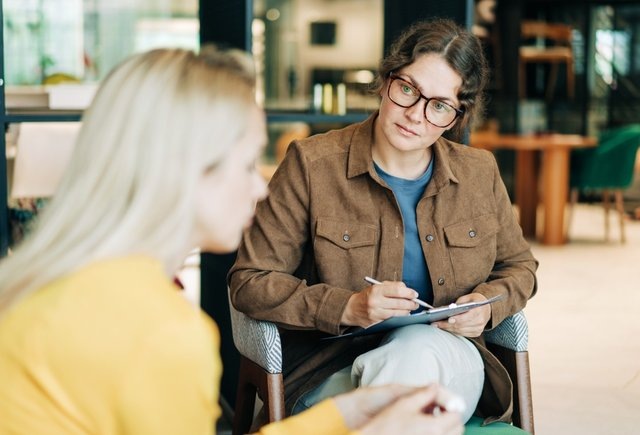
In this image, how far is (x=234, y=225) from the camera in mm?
1266

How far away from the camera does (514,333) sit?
236 cm

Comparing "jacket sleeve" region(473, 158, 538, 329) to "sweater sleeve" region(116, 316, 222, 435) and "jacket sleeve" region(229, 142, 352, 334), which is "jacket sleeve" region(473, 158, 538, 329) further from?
"sweater sleeve" region(116, 316, 222, 435)

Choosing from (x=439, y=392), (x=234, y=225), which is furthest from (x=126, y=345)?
(x=439, y=392)

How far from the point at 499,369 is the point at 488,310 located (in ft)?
0.47

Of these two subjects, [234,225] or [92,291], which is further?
[234,225]

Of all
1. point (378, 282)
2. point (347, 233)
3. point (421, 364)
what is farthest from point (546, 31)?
Answer: point (421, 364)

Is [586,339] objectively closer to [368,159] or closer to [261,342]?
[368,159]

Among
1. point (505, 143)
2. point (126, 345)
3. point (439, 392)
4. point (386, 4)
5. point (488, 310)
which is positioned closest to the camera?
point (126, 345)

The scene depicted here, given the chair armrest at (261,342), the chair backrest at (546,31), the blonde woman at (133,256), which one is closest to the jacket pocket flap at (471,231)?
the chair armrest at (261,342)

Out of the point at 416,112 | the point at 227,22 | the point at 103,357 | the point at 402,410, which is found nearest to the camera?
the point at 103,357

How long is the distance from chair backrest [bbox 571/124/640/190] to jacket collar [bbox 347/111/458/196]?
6226mm

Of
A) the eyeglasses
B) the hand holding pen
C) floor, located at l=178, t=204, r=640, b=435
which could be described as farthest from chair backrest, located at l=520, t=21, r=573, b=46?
the hand holding pen

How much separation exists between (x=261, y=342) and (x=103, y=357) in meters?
1.18

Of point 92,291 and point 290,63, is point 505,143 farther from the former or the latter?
point 92,291
